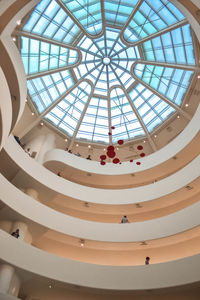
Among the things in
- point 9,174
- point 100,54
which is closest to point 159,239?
point 9,174

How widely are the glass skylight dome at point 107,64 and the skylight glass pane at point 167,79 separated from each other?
0.08 m

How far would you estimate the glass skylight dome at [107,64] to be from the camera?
21312 millimetres

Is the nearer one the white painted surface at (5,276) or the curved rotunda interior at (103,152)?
the white painted surface at (5,276)

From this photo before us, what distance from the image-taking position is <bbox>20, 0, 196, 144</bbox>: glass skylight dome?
21.3 metres

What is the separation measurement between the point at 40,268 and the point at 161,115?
58.1ft

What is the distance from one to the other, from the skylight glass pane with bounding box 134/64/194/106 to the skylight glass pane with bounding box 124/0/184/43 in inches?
120

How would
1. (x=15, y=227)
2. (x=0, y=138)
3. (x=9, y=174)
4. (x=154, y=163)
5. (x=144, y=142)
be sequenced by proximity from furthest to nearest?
(x=144, y=142), (x=154, y=163), (x=9, y=174), (x=15, y=227), (x=0, y=138)

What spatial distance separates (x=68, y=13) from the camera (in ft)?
70.0

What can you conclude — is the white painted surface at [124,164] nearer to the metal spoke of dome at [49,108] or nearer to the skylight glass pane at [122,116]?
the metal spoke of dome at [49,108]

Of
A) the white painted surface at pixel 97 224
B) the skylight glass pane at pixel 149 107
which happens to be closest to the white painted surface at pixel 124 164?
the skylight glass pane at pixel 149 107

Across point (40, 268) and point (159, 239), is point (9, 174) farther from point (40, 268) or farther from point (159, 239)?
point (159, 239)

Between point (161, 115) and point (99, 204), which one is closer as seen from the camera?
point (99, 204)

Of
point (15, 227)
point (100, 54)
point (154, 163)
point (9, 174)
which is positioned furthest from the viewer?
point (100, 54)

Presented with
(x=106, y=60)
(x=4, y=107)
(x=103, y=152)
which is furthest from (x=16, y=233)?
(x=106, y=60)
